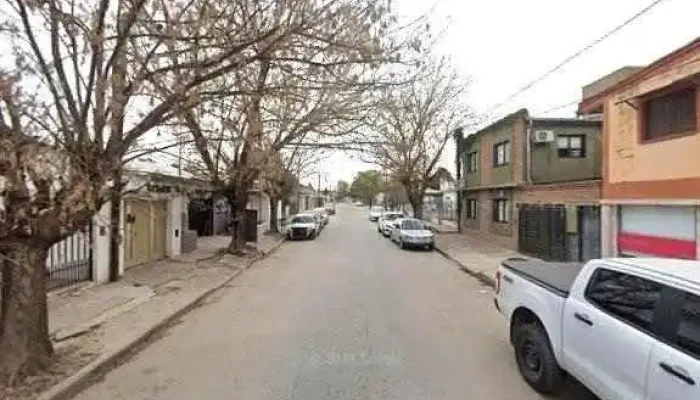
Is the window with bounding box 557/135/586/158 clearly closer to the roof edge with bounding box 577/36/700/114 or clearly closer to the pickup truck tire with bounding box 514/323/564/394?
the roof edge with bounding box 577/36/700/114

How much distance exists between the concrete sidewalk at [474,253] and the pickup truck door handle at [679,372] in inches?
482

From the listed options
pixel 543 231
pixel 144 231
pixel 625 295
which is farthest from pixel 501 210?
pixel 625 295

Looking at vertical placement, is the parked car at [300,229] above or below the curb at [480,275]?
above

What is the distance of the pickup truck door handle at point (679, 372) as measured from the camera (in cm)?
404

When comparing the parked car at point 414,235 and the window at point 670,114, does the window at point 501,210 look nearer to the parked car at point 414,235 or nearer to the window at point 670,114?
the parked car at point 414,235

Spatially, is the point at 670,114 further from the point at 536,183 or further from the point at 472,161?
the point at 472,161

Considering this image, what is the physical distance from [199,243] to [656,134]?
20.0 m

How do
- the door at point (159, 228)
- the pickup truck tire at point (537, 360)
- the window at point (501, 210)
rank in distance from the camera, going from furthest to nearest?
the window at point (501, 210) → the door at point (159, 228) → the pickup truck tire at point (537, 360)

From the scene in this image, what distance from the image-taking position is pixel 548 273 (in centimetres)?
742

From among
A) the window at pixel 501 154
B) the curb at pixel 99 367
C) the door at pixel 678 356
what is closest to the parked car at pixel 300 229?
the window at pixel 501 154

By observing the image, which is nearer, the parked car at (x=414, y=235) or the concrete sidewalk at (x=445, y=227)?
the parked car at (x=414, y=235)

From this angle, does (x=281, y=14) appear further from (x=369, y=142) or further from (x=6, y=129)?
(x=369, y=142)

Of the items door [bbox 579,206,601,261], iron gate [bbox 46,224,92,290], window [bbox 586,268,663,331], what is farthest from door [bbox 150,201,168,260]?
window [bbox 586,268,663,331]

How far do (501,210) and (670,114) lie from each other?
53.3 feet
